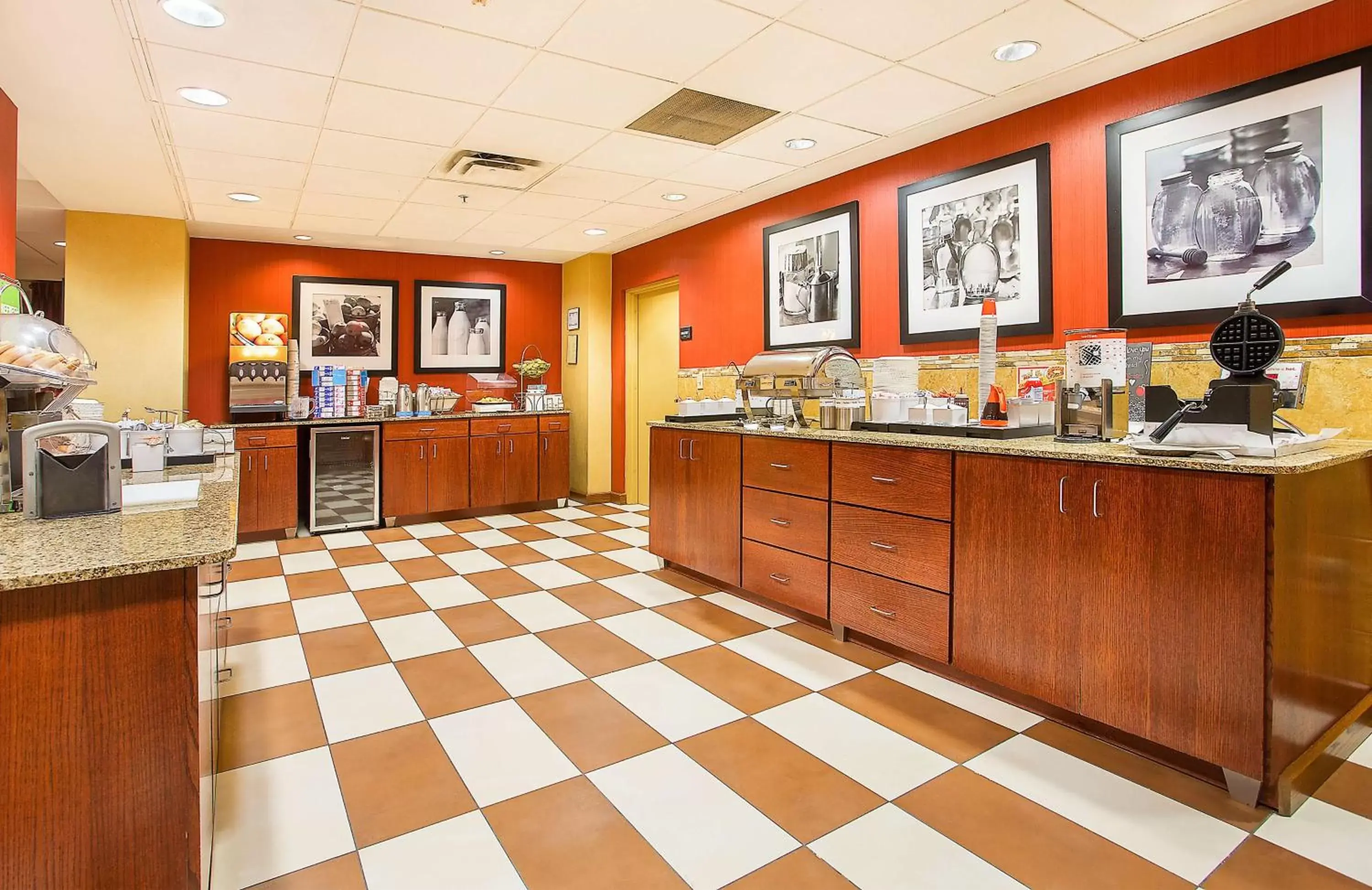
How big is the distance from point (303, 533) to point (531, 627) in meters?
3.49

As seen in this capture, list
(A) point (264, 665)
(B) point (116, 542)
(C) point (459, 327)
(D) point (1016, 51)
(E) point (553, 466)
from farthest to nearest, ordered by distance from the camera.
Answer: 1. (C) point (459, 327)
2. (E) point (553, 466)
3. (A) point (264, 665)
4. (D) point (1016, 51)
5. (B) point (116, 542)

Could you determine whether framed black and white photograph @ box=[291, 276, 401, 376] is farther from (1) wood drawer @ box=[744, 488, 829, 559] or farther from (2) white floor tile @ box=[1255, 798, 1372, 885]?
(2) white floor tile @ box=[1255, 798, 1372, 885]

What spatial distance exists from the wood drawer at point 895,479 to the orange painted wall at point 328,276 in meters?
5.31

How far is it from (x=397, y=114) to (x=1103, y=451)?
3.57m

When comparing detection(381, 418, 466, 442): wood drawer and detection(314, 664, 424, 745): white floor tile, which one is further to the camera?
detection(381, 418, 466, 442): wood drawer

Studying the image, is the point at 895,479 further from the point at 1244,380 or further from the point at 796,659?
the point at 1244,380

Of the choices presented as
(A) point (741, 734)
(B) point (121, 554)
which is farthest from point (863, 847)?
(B) point (121, 554)

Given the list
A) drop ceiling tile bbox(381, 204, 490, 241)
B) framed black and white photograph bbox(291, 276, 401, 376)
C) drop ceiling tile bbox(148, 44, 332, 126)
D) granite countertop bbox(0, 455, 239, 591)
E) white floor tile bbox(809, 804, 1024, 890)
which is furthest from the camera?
framed black and white photograph bbox(291, 276, 401, 376)

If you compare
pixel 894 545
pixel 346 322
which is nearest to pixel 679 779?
pixel 894 545

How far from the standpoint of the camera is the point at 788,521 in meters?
3.62

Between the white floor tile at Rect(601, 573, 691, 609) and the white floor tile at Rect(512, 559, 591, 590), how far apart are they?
207mm

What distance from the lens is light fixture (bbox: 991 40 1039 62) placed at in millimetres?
2920

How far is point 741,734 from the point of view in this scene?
A: 97.6 inches

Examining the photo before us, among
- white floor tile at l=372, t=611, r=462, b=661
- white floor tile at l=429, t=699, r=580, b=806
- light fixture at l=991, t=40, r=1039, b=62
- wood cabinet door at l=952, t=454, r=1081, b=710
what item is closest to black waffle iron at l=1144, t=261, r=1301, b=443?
wood cabinet door at l=952, t=454, r=1081, b=710
